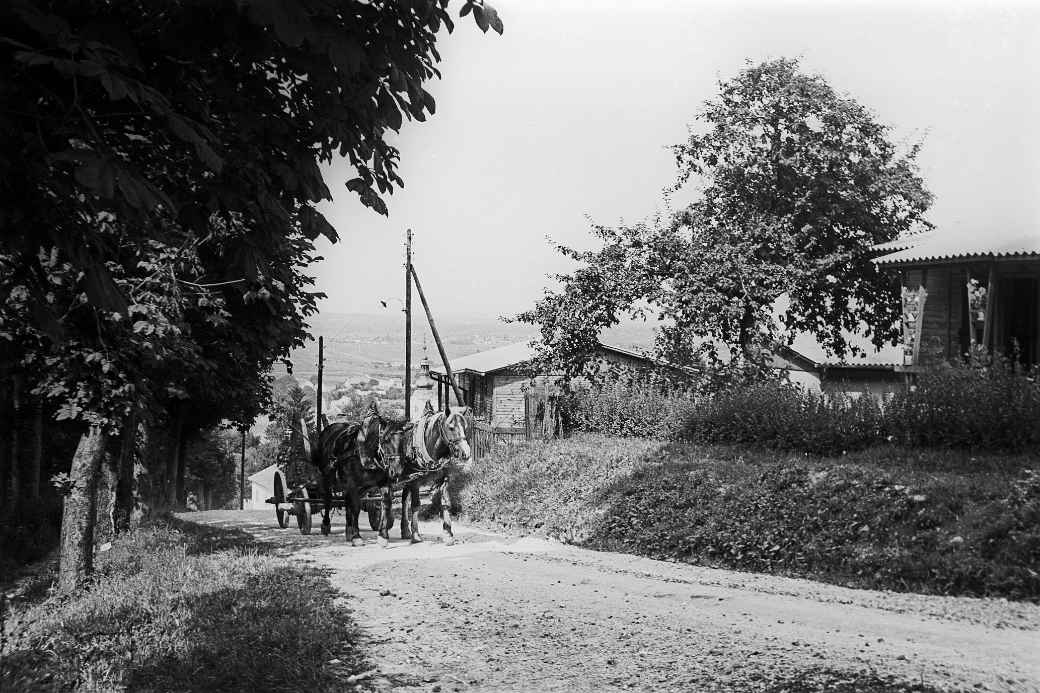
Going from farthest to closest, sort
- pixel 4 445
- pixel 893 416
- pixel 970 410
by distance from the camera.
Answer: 1. pixel 4 445
2. pixel 893 416
3. pixel 970 410

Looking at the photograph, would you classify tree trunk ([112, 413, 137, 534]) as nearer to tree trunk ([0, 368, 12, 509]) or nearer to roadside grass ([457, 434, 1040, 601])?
tree trunk ([0, 368, 12, 509])

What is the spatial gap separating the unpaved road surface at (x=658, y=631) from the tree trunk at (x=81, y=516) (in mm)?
3613

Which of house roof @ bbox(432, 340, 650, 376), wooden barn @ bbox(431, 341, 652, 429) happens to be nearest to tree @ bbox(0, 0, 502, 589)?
house roof @ bbox(432, 340, 650, 376)

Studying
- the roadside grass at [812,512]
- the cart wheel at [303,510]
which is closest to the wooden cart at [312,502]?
the cart wheel at [303,510]

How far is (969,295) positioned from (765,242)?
8630mm

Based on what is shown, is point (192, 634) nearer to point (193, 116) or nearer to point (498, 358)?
point (193, 116)

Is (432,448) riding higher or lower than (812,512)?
higher

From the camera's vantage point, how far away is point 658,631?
28.4ft

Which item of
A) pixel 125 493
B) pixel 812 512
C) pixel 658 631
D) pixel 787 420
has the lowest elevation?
pixel 125 493

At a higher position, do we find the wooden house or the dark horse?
the wooden house

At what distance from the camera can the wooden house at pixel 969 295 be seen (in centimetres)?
1966

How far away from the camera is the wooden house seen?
64.5 ft

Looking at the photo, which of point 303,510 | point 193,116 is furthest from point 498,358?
point 193,116

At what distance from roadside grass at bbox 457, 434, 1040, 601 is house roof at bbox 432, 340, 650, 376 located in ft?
59.0
